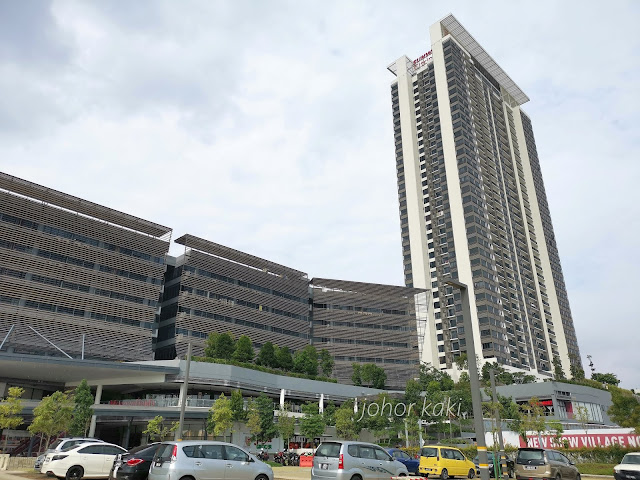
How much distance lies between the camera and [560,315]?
130 meters

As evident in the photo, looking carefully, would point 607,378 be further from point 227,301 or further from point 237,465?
point 237,465

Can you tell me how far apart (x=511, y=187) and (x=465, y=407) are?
83.7 meters

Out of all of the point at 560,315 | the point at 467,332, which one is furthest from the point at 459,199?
the point at 467,332

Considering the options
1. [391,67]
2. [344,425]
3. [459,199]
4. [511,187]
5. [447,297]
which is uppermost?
[391,67]

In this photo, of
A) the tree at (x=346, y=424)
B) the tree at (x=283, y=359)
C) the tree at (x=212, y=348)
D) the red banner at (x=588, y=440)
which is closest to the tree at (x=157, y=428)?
the tree at (x=212, y=348)

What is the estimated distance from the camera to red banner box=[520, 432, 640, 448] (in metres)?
35.0

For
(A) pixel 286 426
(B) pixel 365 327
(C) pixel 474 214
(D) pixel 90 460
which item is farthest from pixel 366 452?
(C) pixel 474 214

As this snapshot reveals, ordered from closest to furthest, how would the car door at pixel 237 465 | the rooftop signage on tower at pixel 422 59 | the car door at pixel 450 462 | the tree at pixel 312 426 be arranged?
the car door at pixel 237 465 < the car door at pixel 450 462 < the tree at pixel 312 426 < the rooftop signage on tower at pixel 422 59

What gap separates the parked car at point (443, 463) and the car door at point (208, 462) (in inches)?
527

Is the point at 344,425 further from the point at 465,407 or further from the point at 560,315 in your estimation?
the point at 560,315

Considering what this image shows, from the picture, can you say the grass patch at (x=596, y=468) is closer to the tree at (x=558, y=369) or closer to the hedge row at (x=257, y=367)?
the hedge row at (x=257, y=367)

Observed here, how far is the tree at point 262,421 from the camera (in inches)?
1974

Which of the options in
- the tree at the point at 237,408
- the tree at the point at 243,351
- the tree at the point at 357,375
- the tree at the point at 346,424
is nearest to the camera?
the tree at the point at 237,408

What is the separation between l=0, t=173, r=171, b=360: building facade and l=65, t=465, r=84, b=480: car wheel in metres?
43.2
